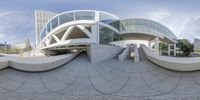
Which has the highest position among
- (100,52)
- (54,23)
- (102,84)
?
(54,23)

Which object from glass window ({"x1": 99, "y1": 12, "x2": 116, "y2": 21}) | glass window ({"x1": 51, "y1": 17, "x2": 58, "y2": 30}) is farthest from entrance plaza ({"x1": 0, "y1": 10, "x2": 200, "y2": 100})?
glass window ({"x1": 51, "y1": 17, "x2": 58, "y2": 30})

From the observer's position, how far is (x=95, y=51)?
52.6 feet

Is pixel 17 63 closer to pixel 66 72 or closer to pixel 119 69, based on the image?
pixel 66 72

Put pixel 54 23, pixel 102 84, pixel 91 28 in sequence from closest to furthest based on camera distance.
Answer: pixel 102 84, pixel 91 28, pixel 54 23

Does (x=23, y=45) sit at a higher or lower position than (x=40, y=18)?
lower

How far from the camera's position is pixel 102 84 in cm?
955

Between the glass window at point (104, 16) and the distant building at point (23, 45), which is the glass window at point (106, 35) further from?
the distant building at point (23, 45)

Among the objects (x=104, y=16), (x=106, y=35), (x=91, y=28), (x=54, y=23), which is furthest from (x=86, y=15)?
(x=54, y=23)

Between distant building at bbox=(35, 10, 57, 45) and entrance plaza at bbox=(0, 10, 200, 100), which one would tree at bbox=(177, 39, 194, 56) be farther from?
distant building at bbox=(35, 10, 57, 45)

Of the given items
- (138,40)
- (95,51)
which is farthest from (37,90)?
(138,40)

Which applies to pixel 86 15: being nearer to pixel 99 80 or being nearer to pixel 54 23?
pixel 54 23

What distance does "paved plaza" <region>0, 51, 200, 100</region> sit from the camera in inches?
310

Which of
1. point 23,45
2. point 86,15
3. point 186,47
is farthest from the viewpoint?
point 23,45

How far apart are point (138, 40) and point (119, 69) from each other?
37081 millimetres
